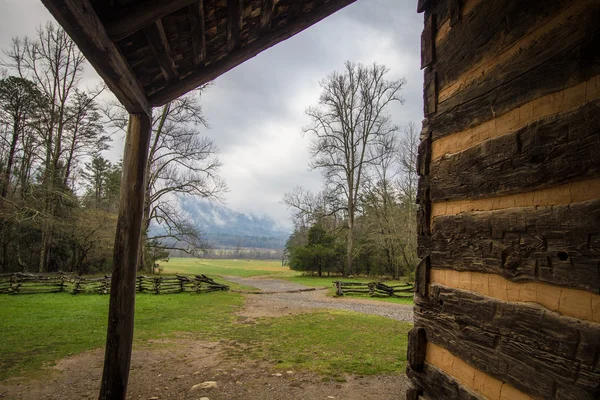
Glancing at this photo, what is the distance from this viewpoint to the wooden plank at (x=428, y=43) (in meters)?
3.42

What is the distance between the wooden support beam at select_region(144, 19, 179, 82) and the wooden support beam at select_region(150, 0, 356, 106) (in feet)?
0.74

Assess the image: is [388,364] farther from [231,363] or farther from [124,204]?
[124,204]

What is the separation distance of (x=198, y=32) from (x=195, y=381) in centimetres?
577

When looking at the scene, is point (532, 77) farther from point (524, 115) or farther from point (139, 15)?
point (139, 15)

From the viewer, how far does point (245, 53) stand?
4273mm

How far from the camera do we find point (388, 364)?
268 inches

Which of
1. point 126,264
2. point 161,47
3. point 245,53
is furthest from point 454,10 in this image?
point 126,264

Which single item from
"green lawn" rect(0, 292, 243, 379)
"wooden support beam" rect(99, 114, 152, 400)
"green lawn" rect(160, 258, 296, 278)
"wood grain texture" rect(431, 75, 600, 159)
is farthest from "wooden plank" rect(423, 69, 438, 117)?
"green lawn" rect(160, 258, 296, 278)

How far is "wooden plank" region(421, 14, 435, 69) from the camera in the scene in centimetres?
342

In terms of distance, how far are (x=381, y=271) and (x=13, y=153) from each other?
103ft

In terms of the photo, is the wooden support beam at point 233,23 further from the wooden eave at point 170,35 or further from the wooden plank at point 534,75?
the wooden plank at point 534,75

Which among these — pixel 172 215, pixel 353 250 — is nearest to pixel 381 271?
pixel 353 250

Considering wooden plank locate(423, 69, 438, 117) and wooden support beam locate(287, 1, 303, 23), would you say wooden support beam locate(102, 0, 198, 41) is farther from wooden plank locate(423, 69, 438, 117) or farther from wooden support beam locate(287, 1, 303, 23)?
wooden plank locate(423, 69, 438, 117)

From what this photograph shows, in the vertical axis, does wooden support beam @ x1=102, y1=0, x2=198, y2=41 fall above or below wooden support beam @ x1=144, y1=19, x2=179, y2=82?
below
